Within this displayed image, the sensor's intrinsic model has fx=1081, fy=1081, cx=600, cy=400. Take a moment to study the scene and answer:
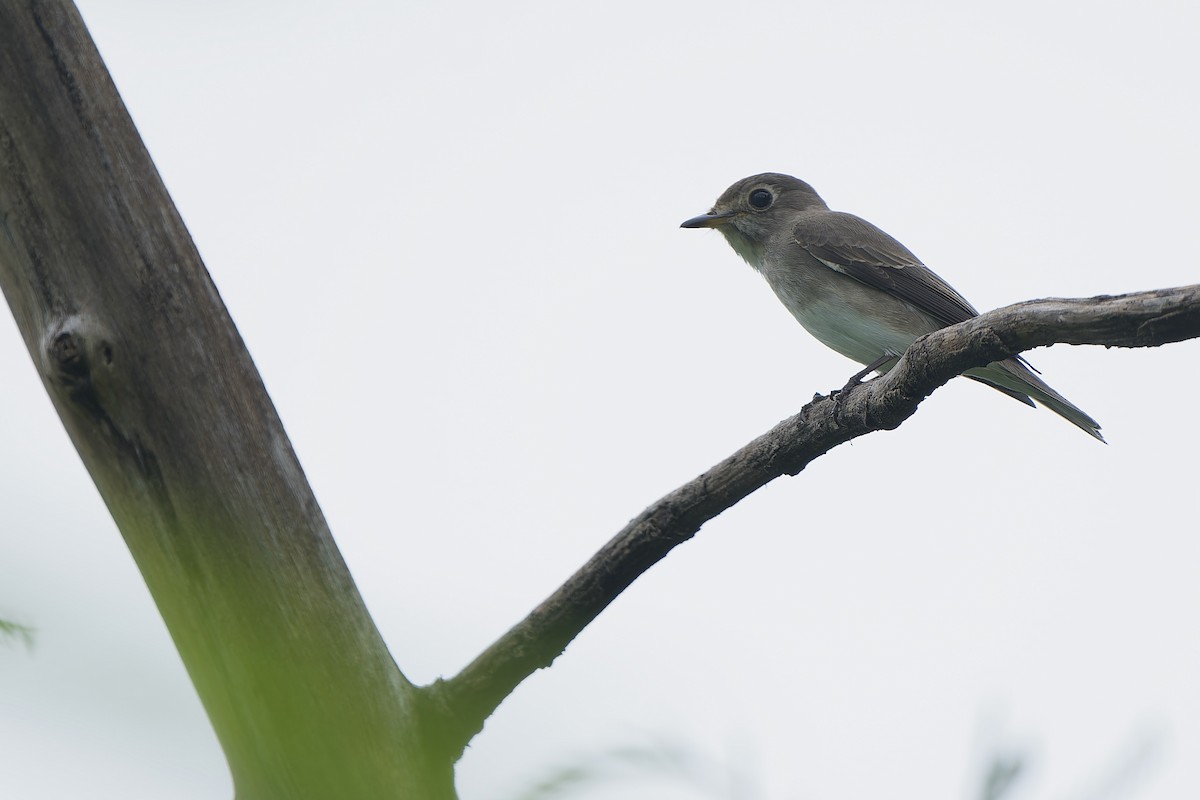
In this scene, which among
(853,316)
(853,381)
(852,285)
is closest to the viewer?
(853,381)

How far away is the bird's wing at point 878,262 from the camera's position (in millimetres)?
6508

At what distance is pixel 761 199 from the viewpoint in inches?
308

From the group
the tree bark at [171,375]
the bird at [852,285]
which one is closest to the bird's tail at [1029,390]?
the bird at [852,285]

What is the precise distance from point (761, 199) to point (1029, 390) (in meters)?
2.74

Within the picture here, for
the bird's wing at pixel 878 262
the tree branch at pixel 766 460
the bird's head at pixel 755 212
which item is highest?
the bird's head at pixel 755 212

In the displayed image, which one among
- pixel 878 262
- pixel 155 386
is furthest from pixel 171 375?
pixel 878 262

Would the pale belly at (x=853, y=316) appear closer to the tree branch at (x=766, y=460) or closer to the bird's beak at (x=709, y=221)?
the bird's beak at (x=709, y=221)

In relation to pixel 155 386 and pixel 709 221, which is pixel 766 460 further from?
pixel 709 221

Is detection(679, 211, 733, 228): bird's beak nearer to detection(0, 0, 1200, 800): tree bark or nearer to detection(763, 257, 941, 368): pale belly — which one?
detection(763, 257, 941, 368): pale belly

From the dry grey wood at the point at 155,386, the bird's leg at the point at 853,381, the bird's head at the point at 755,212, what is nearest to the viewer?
the dry grey wood at the point at 155,386

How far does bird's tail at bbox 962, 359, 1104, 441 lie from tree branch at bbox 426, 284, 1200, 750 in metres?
2.02

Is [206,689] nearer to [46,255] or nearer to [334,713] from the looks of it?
[334,713]

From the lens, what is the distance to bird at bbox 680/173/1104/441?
6.40 meters

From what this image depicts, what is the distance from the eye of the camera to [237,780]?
1.78 metres
